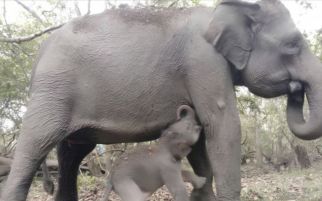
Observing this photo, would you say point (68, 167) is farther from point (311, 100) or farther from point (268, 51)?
point (311, 100)

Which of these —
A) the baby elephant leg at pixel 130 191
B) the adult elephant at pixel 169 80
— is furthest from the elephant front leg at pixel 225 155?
the baby elephant leg at pixel 130 191

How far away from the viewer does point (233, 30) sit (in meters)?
3.04

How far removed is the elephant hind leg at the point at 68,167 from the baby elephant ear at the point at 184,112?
101 cm

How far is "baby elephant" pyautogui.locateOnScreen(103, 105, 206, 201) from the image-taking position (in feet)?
8.87

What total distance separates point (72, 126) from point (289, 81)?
143 cm

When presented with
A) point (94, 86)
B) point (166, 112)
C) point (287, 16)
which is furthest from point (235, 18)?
point (94, 86)

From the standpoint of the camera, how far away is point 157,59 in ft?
9.96

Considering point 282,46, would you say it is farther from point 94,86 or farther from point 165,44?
point 94,86

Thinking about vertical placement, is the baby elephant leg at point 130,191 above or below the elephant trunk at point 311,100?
below

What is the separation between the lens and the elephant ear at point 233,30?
9.84 ft

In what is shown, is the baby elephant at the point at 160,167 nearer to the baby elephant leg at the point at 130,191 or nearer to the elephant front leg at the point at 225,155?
the baby elephant leg at the point at 130,191

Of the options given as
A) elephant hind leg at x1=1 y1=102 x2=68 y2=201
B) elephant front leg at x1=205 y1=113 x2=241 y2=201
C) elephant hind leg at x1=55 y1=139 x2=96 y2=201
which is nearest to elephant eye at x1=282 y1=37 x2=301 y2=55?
elephant front leg at x1=205 y1=113 x2=241 y2=201

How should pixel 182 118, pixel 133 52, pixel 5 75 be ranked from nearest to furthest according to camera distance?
pixel 182 118 < pixel 133 52 < pixel 5 75

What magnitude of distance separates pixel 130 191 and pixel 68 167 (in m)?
0.96
